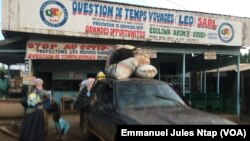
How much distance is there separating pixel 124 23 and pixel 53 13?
2664 millimetres

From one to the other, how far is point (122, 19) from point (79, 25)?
1674 mm

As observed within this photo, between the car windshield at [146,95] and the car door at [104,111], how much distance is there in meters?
0.25

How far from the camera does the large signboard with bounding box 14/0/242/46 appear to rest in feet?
43.6

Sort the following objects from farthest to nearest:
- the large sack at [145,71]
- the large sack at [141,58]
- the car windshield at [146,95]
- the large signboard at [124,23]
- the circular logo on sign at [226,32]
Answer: the circular logo on sign at [226,32]
the large signboard at [124,23]
the large sack at [141,58]
the large sack at [145,71]
the car windshield at [146,95]

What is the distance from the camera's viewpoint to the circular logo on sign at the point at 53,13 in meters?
13.3

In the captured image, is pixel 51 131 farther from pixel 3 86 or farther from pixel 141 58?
pixel 141 58

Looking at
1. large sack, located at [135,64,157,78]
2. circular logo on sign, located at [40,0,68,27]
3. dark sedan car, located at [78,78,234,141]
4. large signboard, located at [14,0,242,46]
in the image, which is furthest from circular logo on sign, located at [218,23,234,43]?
dark sedan car, located at [78,78,234,141]

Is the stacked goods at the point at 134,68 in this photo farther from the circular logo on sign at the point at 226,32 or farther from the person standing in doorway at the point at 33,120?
the circular logo on sign at the point at 226,32

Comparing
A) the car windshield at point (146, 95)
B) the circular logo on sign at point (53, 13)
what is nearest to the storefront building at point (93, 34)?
the circular logo on sign at point (53, 13)

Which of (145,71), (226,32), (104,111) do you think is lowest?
(104,111)

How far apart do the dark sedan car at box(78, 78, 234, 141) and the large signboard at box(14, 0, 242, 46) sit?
524 cm

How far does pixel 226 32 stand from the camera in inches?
666

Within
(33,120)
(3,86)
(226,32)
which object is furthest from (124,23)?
(33,120)

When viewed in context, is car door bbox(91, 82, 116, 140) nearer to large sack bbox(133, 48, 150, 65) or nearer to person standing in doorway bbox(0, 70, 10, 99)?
large sack bbox(133, 48, 150, 65)
